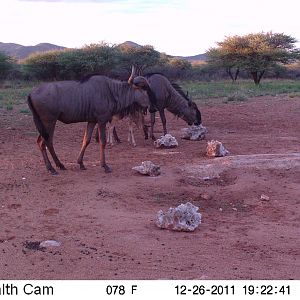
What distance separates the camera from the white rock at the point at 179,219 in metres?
6.33

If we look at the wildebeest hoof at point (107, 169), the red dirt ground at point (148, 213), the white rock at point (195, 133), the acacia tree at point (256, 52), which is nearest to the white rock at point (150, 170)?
the red dirt ground at point (148, 213)

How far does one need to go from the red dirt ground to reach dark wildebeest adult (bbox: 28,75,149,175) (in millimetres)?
574

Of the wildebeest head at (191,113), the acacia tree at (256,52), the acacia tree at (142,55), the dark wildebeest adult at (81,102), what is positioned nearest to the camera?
the dark wildebeest adult at (81,102)

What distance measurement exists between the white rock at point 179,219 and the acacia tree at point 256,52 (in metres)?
33.0

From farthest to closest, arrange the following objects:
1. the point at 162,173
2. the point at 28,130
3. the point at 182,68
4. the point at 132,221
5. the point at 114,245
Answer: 1. the point at 182,68
2. the point at 28,130
3. the point at 162,173
4. the point at 132,221
5. the point at 114,245

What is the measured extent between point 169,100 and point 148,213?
6268mm

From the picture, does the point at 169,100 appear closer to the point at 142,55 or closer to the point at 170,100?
the point at 170,100

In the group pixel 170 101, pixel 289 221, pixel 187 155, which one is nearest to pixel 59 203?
pixel 289 221

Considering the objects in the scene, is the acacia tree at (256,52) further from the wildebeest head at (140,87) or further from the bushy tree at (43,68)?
the wildebeest head at (140,87)

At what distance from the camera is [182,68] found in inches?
1950

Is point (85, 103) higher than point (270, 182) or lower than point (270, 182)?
higher

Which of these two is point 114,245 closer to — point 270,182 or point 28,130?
point 270,182
